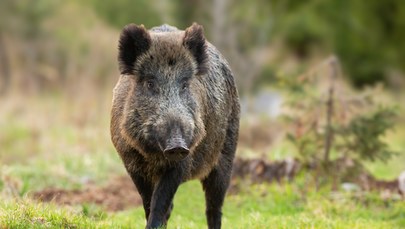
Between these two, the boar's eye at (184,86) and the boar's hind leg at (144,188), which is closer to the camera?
the boar's eye at (184,86)

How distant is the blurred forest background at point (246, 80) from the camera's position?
→ 1166cm

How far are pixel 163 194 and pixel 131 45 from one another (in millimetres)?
1427

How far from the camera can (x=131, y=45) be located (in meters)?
7.41

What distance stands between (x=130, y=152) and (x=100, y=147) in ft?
31.6

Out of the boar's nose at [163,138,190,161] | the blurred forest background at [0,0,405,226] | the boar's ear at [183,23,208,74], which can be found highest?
the blurred forest background at [0,0,405,226]

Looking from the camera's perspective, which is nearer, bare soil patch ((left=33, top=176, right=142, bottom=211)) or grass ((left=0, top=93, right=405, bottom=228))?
grass ((left=0, top=93, right=405, bottom=228))

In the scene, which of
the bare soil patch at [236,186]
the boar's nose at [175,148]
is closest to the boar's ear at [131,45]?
the boar's nose at [175,148]

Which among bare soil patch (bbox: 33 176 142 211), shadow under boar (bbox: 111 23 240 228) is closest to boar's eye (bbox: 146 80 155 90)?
shadow under boar (bbox: 111 23 240 228)

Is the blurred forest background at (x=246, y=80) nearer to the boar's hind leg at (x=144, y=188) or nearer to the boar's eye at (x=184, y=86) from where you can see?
the boar's hind leg at (x=144, y=188)

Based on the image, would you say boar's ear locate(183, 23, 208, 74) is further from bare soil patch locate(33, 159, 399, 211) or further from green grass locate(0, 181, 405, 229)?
bare soil patch locate(33, 159, 399, 211)

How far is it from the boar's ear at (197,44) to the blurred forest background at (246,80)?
4.02 m

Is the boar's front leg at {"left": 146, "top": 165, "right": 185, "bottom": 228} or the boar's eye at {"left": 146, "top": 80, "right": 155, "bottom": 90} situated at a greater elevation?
the boar's eye at {"left": 146, "top": 80, "right": 155, "bottom": 90}

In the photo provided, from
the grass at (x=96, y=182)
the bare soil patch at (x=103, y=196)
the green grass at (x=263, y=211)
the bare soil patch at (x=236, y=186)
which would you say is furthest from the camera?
the bare soil patch at (x=236, y=186)

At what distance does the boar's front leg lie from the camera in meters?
7.17
